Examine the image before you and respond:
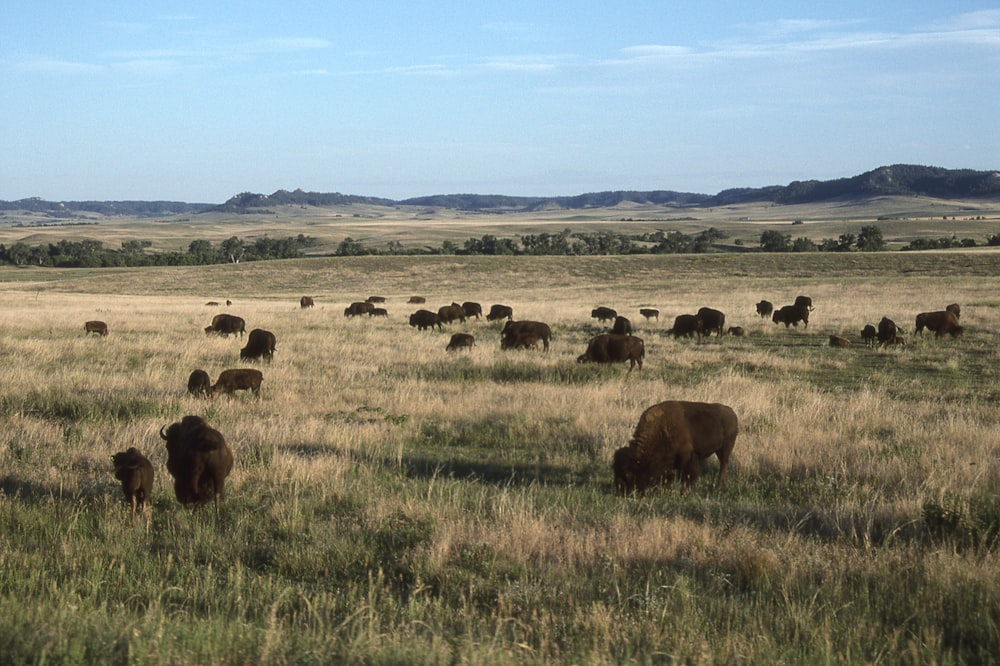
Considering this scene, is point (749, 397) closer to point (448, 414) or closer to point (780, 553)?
point (448, 414)

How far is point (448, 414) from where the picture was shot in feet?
40.7

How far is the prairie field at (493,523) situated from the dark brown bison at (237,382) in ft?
1.68

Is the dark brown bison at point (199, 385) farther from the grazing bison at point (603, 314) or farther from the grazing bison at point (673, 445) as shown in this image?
the grazing bison at point (603, 314)

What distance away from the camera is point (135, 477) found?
717cm

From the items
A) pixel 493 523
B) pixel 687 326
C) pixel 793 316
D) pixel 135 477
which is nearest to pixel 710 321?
pixel 687 326

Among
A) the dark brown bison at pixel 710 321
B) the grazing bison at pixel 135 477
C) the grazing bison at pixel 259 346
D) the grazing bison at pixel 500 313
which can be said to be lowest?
the grazing bison at pixel 500 313

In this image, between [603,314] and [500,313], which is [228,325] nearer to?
[500,313]

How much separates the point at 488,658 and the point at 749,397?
994cm

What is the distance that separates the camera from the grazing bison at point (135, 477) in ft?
23.4

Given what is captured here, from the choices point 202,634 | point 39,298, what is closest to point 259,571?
point 202,634

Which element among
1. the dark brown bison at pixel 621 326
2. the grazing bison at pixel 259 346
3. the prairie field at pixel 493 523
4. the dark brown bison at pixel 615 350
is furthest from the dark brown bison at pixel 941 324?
the grazing bison at pixel 259 346

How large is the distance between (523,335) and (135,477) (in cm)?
1606

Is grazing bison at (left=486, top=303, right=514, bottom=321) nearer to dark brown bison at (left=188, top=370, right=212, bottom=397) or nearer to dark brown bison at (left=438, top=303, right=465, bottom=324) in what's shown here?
dark brown bison at (left=438, top=303, right=465, bottom=324)

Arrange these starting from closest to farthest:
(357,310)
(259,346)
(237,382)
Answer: (237,382), (259,346), (357,310)
